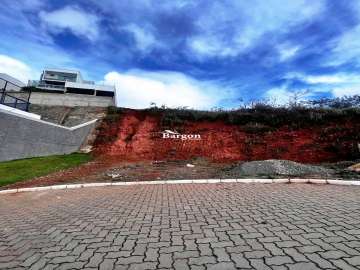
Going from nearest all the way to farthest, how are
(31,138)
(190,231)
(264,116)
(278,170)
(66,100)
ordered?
(190,231), (278,170), (31,138), (264,116), (66,100)

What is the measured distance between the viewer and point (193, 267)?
353 cm

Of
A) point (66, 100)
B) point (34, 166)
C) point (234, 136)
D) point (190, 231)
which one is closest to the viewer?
point (190, 231)

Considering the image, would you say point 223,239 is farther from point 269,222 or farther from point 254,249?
point 269,222

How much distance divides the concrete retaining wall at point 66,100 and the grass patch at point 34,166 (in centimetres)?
1313

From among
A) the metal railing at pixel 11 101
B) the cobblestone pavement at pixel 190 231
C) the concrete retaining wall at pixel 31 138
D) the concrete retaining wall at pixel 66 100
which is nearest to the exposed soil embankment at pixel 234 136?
the concrete retaining wall at pixel 31 138

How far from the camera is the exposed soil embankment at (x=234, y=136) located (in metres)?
18.9

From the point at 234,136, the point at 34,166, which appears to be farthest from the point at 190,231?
the point at 234,136

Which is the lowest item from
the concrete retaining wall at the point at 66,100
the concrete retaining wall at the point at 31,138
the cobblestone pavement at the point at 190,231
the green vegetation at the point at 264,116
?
the cobblestone pavement at the point at 190,231

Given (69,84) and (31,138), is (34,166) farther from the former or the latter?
(69,84)

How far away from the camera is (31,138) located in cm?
1828

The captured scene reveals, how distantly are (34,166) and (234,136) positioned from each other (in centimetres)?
1284

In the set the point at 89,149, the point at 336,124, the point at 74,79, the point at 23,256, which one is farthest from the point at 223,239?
the point at 74,79

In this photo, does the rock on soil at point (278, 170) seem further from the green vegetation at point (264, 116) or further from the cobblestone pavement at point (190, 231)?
the green vegetation at point (264, 116)

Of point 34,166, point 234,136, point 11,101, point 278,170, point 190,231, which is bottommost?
point 190,231
